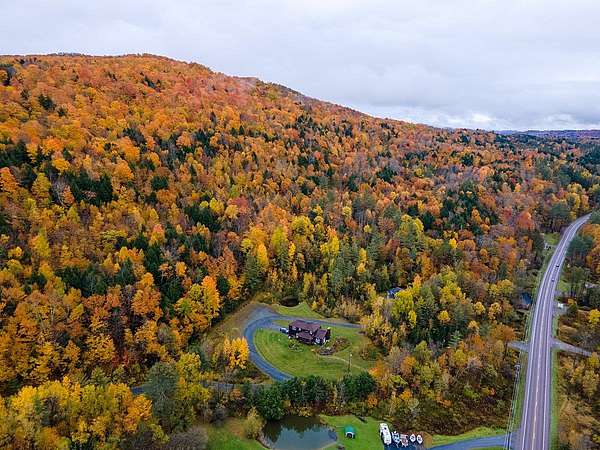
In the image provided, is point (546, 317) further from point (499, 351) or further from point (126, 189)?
point (126, 189)

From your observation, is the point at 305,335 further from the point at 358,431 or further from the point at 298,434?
the point at 358,431

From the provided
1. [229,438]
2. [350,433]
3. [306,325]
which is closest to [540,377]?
[350,433]

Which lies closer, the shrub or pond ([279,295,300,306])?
the shrub

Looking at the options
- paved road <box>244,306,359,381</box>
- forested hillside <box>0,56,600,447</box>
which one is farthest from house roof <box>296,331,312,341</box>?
forested hillside <box>0,56,600,447</box>

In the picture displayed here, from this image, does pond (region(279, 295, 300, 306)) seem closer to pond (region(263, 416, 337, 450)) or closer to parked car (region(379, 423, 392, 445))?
pond (region(263, 416, 337, 450))

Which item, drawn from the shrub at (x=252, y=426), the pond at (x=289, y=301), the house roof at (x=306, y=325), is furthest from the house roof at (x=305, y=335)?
the shrub at (x=252, y=426)

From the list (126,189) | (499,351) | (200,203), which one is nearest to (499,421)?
(499,351)
